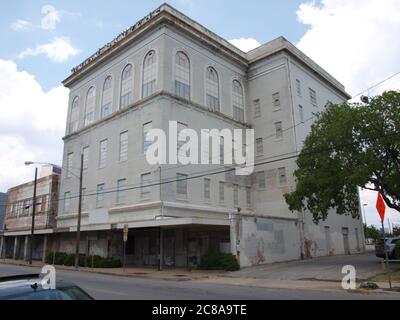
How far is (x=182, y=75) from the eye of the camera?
39344 millimetres

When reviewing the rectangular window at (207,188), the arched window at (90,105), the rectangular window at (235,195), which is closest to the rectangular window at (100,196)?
the arched window at (90,105)

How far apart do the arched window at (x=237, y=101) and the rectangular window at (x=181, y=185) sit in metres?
11.6

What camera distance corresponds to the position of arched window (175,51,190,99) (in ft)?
127

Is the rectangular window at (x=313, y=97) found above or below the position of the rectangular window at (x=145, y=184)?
above

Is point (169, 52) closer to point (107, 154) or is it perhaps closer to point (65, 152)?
point (107, 154)

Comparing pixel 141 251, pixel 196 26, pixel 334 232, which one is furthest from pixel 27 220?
pixel 334 232

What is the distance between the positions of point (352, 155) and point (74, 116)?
A: 3542cm

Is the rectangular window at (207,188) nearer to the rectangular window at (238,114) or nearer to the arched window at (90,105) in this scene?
the rectangular window at (238,114)

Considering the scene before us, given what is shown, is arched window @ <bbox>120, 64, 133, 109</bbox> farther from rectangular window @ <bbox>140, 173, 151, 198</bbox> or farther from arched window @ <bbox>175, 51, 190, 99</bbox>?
rectangular window @ <bbox>140, 173, 151, 198</bbox>

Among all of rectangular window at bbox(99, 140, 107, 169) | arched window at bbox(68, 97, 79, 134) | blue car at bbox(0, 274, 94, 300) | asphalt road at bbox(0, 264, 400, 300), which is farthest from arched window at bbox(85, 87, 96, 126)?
blue car at bbox(0, 274, 94, 300)

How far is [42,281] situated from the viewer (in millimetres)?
4848

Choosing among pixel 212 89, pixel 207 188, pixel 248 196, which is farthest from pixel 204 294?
pixel 212 89

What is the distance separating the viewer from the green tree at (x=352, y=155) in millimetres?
24703
